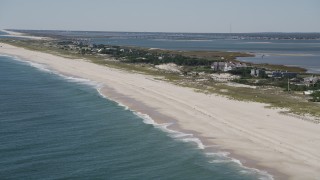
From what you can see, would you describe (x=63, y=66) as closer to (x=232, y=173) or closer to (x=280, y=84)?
Result: (x=280, y=84)

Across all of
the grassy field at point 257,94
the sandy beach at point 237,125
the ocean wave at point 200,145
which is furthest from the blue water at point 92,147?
the grassy field at point 257,94

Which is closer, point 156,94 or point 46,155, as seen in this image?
point 46,155

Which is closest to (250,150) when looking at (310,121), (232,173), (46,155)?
(232,173)

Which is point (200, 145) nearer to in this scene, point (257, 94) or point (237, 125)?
point (237, 125)

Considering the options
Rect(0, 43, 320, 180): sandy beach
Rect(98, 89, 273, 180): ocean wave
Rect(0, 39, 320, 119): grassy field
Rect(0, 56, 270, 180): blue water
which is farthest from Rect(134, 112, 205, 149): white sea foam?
Rect(0, 39, 320, 119): grassy field

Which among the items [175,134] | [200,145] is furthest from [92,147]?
[200,145]
